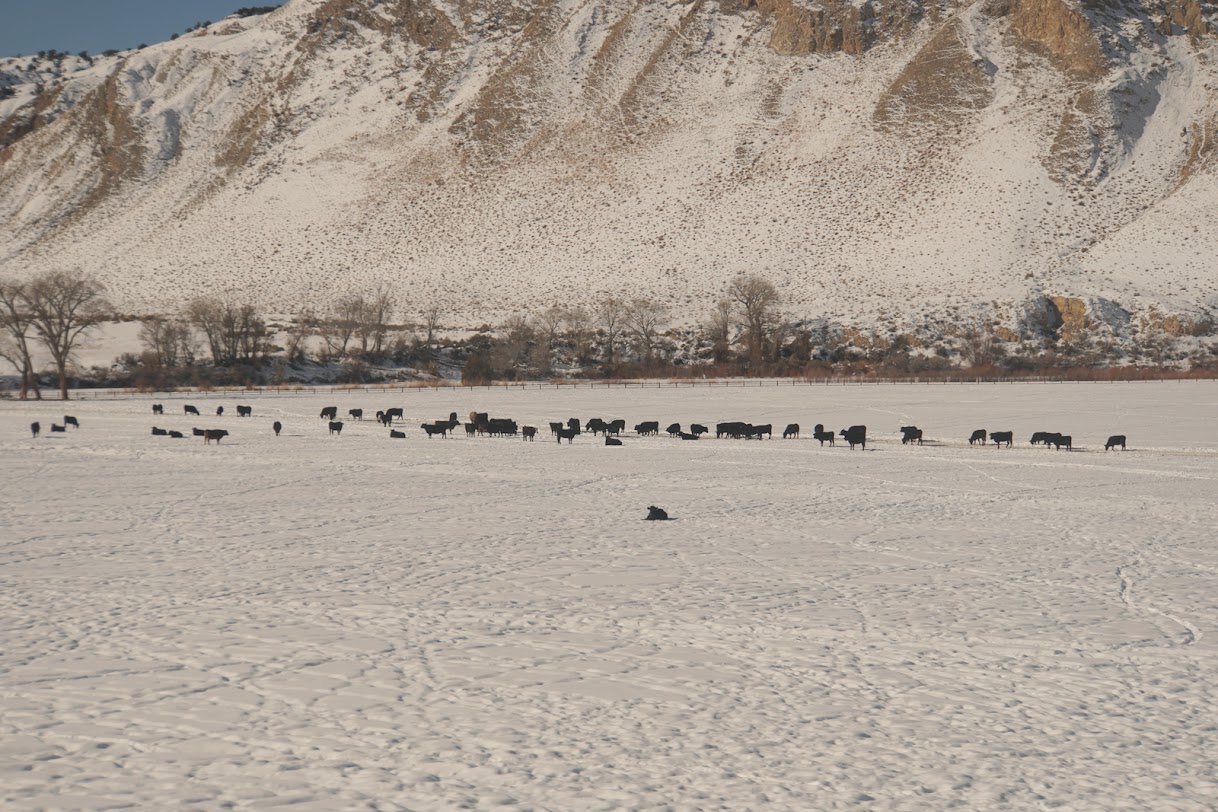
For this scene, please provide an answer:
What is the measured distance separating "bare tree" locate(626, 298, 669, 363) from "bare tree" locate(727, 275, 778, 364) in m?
6.71

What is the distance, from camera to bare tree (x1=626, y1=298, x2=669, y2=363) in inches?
3403

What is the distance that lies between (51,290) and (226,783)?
68864mm

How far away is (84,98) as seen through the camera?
160 meters

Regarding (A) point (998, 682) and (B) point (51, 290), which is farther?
(B) point (51, 290)

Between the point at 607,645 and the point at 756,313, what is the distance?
247 feet

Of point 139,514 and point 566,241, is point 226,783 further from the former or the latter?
point 566,241

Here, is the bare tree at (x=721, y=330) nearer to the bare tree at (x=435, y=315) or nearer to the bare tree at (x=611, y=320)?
the bare tree at (x=611, y=320)

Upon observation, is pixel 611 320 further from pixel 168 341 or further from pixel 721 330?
pixel 168 341

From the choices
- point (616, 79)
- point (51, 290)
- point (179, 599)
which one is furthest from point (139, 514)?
point (616, 79)

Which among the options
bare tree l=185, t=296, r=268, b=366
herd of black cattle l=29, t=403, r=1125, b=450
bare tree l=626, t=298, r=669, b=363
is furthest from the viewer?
bare tree l=626, t=298, r=669, b=363

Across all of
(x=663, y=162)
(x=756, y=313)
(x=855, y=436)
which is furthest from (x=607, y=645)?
(x=663, y=162)

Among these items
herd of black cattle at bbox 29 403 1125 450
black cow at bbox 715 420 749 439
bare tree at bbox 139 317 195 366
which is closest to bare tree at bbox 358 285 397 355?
bare tree at bbox 139 317 195 366

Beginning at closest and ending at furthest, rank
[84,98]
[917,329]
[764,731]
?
[764,731], [917,329], [84,98]

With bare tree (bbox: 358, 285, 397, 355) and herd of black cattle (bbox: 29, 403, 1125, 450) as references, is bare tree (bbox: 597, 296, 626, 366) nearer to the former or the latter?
bare tree (bbox: 358, 285, 397, 355)
